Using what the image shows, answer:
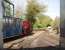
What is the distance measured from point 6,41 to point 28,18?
1.35 ft

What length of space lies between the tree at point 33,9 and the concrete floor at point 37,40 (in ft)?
0.69

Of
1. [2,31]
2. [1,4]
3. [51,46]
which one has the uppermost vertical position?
[1,4]

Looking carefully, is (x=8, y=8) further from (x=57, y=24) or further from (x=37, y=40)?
(x=57, y=24)

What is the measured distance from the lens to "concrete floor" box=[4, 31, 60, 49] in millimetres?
2650

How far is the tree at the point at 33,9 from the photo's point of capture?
2.65 m

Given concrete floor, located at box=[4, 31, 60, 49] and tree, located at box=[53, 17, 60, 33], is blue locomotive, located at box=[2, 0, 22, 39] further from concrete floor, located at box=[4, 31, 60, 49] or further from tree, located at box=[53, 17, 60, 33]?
tree, located at box=[53, 17, 60, 33]

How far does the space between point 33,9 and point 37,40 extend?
16.0 inches

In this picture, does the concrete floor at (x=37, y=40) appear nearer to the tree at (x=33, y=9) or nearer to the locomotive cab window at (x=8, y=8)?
the tree at (x=33, y=9)

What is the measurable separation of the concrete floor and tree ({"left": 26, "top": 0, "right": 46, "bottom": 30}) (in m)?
0.21

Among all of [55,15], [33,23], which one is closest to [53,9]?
[55,15]

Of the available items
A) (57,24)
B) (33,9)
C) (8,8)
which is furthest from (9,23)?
(57,24)

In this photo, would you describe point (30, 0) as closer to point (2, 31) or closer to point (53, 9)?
point (53, 9)

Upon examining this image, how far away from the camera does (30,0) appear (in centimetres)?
265

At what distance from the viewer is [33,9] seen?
2.65m
